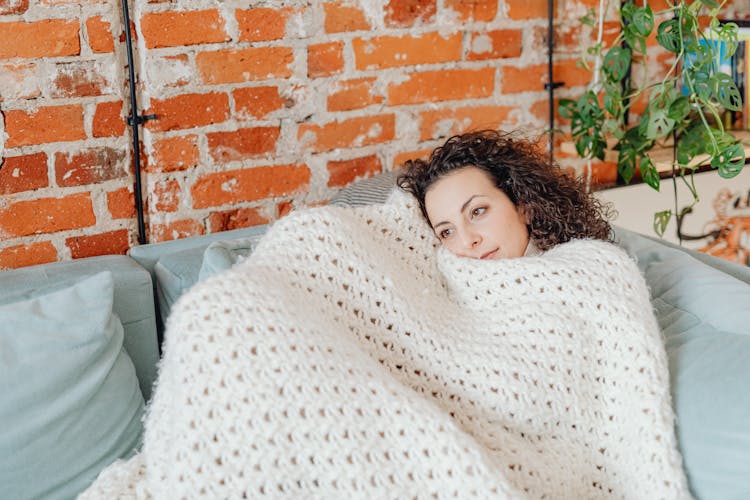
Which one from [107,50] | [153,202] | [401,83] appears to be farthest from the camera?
[401,83]

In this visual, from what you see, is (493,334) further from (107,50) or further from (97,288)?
(107,50)

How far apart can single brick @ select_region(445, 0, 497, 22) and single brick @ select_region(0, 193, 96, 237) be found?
0.99m

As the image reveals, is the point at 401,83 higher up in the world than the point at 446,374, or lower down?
higher up

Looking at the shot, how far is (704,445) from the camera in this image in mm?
1247

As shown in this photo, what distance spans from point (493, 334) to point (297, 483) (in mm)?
445

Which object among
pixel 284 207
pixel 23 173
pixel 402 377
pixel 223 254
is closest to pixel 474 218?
pixel 402 377

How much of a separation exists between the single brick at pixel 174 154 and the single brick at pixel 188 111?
0.09 ft

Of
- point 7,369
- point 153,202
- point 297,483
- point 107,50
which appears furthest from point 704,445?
point 107,50

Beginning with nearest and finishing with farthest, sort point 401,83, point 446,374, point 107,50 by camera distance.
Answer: point 446,374
point 107,50
point 401,83

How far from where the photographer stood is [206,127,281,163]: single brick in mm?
1868

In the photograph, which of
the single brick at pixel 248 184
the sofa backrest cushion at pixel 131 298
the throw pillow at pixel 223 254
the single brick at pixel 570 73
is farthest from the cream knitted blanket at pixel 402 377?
the single brick at pixel 570 73

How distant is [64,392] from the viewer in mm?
1364

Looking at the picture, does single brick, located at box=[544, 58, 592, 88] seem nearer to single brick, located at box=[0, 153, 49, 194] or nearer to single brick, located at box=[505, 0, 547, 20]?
single brick, located at box=[505, 0, 547, 20]

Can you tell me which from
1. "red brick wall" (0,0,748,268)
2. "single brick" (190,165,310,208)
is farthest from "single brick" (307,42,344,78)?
"single brick" (190,165,310,208)
